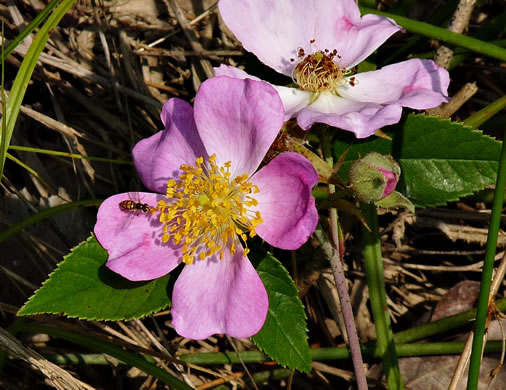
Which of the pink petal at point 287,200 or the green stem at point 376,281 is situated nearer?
the pink petal at point 287,200

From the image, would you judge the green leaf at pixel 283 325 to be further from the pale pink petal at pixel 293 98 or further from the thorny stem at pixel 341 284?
the pale pink petal at pixel 293 98

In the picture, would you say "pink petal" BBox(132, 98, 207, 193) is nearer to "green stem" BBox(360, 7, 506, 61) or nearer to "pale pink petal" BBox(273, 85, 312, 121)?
"pale pink petal" BBox(273, 85, 312, 121)

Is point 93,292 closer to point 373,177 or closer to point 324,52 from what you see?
point 373,177

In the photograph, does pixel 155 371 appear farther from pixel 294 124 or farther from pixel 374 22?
pixel 374 22

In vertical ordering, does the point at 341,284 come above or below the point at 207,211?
below

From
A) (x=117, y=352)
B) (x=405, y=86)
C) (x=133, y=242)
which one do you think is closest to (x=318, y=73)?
(x=405, y=86)

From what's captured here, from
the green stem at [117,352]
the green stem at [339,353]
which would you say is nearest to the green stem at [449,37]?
the green stem at [339,353]
